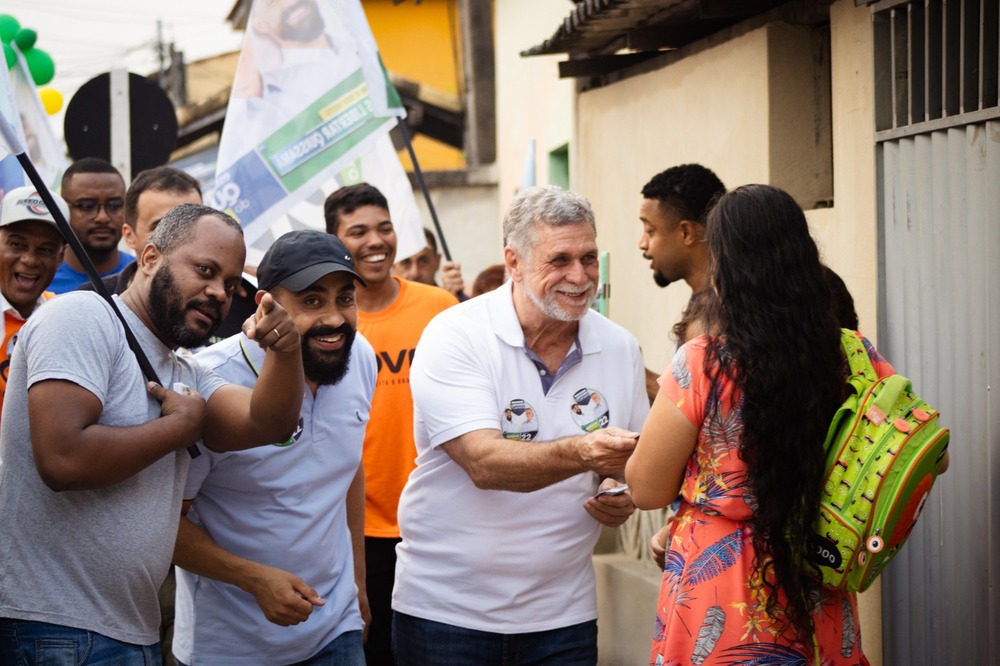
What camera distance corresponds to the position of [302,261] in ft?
12.7

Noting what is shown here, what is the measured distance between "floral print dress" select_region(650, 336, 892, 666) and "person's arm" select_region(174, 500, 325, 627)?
1.08 meters

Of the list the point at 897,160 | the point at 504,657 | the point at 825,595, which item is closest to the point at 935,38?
the point at 897,160

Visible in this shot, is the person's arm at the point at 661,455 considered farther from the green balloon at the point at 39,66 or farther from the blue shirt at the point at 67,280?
the green balloon at the point at 39,66

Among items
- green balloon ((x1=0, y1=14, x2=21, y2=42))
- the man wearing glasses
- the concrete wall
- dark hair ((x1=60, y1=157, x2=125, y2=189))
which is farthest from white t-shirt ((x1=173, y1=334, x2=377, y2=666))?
green balloon ((x1=0, y1=14, x2=21, y2=42))

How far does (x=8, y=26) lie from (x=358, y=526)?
21.2 feet

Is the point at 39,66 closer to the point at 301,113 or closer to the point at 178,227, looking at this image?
the point at 301,113

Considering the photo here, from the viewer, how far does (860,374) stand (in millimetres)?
3227

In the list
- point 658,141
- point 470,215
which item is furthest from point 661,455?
point 470,215

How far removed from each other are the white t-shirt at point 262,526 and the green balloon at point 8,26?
616 cm

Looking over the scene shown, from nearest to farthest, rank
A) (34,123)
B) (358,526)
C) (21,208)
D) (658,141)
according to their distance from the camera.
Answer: (358,526)
(21,208)
(658,141)
(34,123)

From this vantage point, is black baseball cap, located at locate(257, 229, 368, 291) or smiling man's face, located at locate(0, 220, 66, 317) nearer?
black baseball cap, located at locate(257, 229, 368, 291)

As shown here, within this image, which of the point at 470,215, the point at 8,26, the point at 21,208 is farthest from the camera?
the point at 470,215

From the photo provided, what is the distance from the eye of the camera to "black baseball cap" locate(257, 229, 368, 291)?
3.86 m

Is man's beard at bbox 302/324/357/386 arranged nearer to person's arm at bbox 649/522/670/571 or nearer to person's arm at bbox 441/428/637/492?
person's arm at bbox 441/428/637/492
